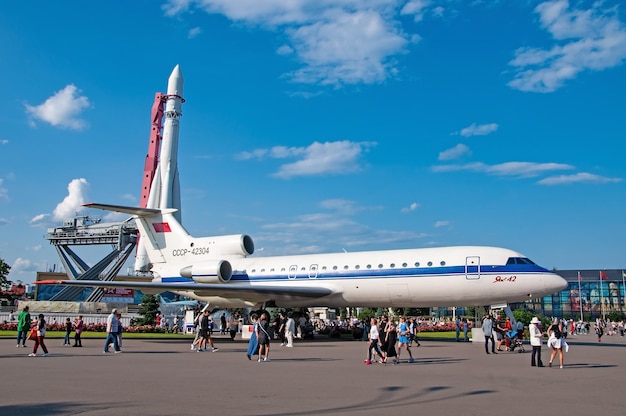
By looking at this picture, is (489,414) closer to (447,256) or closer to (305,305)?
(447,256)

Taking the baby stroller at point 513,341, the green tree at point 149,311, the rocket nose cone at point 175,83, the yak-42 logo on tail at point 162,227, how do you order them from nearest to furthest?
the baby stroller at point 513,341, the yak-42 logo on tail at point 162,227, the green tree at point 149,311, the rocket nose cone at point 175,83

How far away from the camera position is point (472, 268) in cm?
2422

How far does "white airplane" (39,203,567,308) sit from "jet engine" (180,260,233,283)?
55 mm

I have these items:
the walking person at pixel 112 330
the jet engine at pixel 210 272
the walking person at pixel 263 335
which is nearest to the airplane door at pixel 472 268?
the walking person at pixel 263 335

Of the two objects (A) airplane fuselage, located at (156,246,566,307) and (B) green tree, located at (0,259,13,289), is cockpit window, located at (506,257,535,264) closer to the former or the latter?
(A) airplane fuselage, located at (156,246,566,307)

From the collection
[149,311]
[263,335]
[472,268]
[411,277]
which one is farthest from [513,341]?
[149,311]

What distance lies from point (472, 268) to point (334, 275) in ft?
23.3

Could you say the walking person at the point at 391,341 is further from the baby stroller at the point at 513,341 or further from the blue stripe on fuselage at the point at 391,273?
the blue stripe on fuselage at the point at 391,273

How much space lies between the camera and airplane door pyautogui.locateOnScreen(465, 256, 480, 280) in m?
24.1

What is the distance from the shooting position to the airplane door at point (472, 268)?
2409 centimetres

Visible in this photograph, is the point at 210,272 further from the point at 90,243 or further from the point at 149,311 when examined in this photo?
the point at 90,243

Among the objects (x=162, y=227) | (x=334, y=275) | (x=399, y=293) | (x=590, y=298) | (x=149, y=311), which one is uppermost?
(x=162, y=227)

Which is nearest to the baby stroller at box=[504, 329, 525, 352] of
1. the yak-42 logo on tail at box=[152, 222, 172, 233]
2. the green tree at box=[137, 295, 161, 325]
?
the yak-42 logo on tail at box=[152, 222, 172, 233]

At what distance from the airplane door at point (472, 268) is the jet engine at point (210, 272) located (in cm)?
1335
